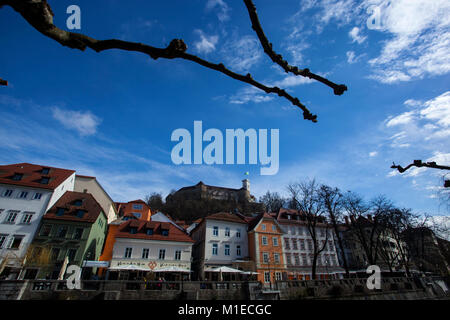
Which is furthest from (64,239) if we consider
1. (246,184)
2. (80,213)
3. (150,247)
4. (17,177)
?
(246,184)

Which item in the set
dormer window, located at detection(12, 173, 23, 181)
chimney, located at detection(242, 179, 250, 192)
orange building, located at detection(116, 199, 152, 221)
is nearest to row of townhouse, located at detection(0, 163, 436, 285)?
dormer window, located at detection(12, 173, 23, 181)

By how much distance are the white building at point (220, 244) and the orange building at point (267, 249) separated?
1.65 m

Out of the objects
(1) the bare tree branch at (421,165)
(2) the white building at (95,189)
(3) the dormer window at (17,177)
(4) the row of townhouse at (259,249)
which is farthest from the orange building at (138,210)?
(1) the bare tree branch at (421,165)

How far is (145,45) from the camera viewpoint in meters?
1.32

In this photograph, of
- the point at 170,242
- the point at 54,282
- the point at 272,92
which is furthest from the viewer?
the point at 170,242

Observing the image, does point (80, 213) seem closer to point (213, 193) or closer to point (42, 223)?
point (42, 223)

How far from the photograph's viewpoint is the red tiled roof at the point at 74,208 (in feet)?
89.0

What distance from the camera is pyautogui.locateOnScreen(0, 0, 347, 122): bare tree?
3.32 ft

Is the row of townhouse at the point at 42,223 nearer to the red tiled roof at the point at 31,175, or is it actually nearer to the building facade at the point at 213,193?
the red tiled roof at the point at 31,175
